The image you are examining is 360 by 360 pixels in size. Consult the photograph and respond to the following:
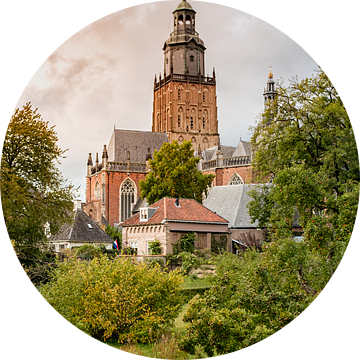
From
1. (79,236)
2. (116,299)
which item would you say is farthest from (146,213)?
(116,299)

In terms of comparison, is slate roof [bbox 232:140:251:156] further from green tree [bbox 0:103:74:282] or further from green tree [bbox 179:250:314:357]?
green tree [bbox 179:250:314:357]

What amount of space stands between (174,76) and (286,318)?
231 ft

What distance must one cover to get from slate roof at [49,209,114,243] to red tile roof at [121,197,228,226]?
4396 mm

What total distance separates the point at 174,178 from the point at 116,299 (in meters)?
28.6

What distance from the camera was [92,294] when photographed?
525 inches

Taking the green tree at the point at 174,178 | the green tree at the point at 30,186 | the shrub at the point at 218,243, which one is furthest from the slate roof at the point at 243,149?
the green tree at the point at 30,186

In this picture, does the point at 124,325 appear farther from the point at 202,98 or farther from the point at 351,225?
the point at 202,98

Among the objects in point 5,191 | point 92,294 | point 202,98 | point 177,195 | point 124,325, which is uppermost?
point 202,98

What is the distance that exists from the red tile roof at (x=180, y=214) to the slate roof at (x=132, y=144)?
34.6 meters

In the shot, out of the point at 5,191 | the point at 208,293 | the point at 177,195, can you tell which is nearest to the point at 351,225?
the point at 208,293

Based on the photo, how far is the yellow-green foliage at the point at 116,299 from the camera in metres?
13.1

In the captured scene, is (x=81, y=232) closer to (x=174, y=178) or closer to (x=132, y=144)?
(x=174, y=178)

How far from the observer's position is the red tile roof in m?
31.1

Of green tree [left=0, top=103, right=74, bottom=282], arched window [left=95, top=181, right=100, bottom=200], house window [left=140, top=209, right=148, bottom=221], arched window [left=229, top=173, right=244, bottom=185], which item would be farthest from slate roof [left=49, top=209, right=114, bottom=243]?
arched window [left=95, top=181, right=100, bottom=200]
